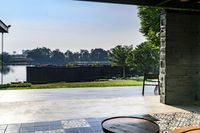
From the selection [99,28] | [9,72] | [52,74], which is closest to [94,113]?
[52,74]

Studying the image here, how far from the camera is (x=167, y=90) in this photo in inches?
257

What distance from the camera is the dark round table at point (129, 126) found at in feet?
8.36

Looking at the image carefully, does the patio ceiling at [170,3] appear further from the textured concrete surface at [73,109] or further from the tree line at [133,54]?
the tree line at [133,54]

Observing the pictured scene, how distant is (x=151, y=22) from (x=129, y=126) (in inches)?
363

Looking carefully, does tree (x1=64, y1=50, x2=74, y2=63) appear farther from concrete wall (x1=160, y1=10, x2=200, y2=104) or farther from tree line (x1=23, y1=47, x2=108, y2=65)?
concrete wall (x1=160, y1=10, x2=200, y2=104)

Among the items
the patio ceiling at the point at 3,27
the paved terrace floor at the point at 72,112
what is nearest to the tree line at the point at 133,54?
the paved terrace floor at the point at 72,112

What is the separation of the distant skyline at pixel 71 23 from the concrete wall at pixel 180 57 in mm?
5668

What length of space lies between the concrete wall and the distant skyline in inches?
223

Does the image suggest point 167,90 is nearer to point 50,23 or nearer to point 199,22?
point 199,22

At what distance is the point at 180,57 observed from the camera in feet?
21.8

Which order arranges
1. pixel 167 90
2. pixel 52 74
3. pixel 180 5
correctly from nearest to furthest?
pixel 180 5
pixel 167 90
pixel 52 74

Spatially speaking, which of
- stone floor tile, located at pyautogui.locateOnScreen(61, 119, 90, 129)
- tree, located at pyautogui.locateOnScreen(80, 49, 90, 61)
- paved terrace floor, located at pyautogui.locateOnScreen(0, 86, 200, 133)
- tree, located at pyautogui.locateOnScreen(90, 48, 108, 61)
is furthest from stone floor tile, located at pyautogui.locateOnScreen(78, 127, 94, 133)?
tree, located at pyautogui.locateOnScreen(80, 49, 90, 61)

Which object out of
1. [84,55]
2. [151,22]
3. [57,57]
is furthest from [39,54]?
[151,22]

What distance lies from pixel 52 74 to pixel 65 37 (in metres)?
8.82
